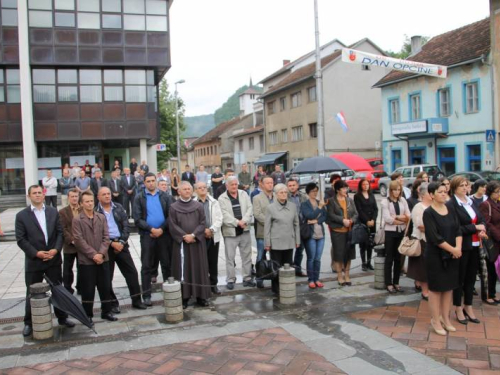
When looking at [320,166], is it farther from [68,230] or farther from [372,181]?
[372,181]

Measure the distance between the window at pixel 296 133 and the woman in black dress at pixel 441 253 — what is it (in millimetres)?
35444

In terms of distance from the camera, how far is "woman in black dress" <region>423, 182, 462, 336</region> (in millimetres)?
5613

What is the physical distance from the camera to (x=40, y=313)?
18.9 ft

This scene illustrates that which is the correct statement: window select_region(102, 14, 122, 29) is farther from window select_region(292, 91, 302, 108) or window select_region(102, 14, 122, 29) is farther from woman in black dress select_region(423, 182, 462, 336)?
A: woman in black dress select_region(423, 182, 462, 336)

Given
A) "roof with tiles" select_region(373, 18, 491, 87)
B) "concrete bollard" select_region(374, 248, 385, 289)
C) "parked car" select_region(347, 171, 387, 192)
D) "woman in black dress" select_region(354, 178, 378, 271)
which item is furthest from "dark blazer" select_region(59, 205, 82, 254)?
"roof with tiles" select_region(373, 18, 491, 87)

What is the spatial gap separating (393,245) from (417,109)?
79.7 ft

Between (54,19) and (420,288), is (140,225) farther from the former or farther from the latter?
(54,19)

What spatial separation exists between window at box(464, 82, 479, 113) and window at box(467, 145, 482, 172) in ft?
6.32

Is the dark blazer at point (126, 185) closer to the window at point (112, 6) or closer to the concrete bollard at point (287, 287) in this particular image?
the concrete bollard at point (287, 287)

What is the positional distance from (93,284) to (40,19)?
840 inches

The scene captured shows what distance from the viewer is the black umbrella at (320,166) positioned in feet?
30.9

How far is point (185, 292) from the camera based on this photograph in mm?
6773

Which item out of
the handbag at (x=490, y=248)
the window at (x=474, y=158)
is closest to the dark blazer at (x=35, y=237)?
the handbag at (x=490, y=248)

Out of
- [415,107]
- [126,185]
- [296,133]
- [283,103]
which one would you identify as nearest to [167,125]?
[283,103]
